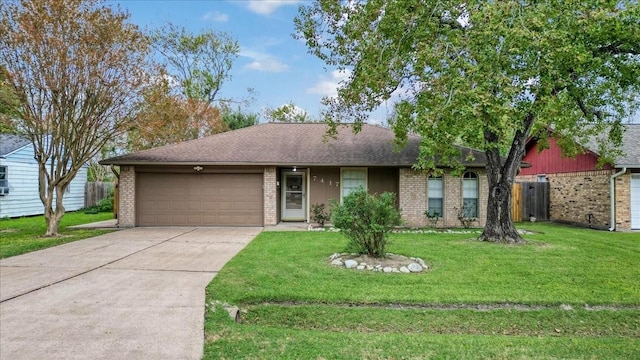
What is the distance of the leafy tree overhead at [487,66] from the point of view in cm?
727

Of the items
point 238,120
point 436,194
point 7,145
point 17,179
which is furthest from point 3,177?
point 436,194

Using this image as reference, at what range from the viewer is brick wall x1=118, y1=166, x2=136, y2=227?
1395cm

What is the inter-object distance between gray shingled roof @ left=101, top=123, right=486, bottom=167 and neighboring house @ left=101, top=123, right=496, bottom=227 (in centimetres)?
4

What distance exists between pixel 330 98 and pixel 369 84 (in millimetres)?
2294

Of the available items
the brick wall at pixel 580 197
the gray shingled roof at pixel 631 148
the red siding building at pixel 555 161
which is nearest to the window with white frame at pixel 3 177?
the red siding building at pixel 555 161

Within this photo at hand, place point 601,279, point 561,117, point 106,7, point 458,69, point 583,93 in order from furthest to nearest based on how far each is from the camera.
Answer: point 106,7 < point 583,93 < point 561,117 < point 458,69 < point 601,279

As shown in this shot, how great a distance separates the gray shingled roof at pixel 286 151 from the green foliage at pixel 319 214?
5.50 ft

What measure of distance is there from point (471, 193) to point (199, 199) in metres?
9.78

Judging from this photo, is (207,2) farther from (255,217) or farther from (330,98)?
(255,217)

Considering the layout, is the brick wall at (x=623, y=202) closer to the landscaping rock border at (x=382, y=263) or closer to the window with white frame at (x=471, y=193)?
the window with white frame at (x=471, y=193)

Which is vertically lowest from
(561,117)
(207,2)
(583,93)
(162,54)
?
(561,117)

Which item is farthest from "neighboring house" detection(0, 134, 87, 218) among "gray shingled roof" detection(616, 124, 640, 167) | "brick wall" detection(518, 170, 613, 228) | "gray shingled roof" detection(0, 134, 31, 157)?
"gray shingled roof" detection(616, 124, 640, 167)

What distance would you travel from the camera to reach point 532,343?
164 inches

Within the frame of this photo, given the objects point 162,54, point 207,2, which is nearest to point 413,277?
point 207,2
